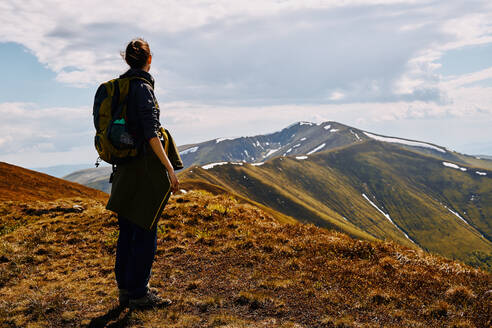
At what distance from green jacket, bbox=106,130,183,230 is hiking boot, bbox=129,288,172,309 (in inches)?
65.7

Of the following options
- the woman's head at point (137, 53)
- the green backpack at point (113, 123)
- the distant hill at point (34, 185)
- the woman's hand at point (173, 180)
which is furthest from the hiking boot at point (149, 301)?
the distant hill at point (34, 185)

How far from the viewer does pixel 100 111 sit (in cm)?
588

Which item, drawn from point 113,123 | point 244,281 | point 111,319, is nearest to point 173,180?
point 113,123

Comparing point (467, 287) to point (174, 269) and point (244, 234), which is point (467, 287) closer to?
point (244, 234)

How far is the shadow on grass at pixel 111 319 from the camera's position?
19.3ft

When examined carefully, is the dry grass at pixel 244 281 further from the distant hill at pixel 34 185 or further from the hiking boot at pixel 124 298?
the distant hill at pixel 34 185

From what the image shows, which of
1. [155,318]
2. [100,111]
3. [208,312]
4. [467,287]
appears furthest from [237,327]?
[467,287]

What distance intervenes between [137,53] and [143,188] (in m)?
2.67

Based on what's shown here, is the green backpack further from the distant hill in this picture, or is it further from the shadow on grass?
the distant hill

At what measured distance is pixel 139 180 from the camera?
6008mm

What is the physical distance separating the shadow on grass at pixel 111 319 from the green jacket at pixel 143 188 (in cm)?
190

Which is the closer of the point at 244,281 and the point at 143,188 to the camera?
the point at 143,188

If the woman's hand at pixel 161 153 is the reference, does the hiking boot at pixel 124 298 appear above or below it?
below

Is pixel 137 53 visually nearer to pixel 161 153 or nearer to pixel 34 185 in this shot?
pixel 161 153
